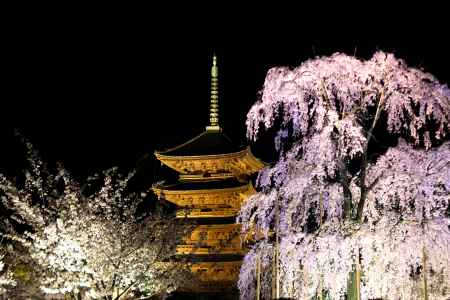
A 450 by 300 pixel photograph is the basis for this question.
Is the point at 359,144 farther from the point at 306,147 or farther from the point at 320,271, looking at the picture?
the point at 320,271

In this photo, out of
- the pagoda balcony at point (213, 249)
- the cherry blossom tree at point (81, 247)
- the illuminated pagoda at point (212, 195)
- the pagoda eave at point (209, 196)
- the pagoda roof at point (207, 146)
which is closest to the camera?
the cherry blossom tree at point (81, 247)

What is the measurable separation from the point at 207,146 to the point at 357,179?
14.7 meters

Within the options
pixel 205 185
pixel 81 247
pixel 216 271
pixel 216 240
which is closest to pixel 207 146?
pixel 205 185

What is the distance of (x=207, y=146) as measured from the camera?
1099 inches

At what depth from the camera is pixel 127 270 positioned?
14.7 meters

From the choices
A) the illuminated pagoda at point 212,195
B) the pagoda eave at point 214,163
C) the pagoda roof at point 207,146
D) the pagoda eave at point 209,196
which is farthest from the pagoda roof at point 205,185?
the pagoda roof at point 207,146

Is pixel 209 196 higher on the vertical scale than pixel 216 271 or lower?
higher

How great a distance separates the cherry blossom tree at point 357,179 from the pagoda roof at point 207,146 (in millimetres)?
13171

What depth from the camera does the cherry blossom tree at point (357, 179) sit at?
40.9 feet

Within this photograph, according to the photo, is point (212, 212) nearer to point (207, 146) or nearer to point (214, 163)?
point (214, 163)

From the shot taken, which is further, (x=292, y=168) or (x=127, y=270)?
(x=127, y=270)

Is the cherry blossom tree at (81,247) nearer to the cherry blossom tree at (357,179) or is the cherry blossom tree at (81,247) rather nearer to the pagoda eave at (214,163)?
the cherry blossom tree at (357,179)

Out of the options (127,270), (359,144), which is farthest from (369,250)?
(127,270)

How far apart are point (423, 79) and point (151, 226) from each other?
779cm
